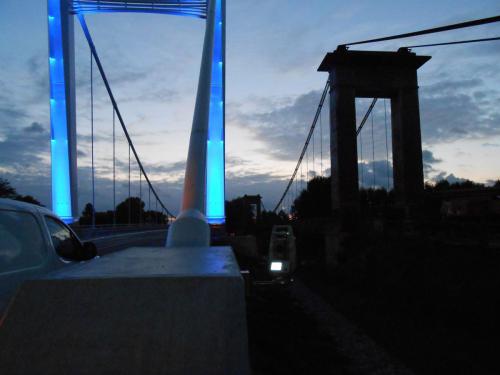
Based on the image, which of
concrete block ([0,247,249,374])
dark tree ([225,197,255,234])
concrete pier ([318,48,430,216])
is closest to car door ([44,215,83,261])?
concrete block ([0,247,249,374])

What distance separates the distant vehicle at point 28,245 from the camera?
3678 mm

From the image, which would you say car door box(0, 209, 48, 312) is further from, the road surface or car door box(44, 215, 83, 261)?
the road surface

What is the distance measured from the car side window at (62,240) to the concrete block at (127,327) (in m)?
2.48

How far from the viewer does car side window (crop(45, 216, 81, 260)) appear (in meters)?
4.62

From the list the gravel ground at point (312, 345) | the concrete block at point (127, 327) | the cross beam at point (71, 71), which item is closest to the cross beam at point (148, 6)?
the cross beam at point (71, 71)

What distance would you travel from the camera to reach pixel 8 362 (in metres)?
2.18

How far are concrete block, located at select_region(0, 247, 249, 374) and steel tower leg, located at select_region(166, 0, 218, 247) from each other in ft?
18.7

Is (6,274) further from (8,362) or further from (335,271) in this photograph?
(335,271)

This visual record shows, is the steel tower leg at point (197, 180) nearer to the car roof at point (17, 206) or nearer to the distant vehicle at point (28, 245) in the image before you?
the distant vehicle at point (28, 245)

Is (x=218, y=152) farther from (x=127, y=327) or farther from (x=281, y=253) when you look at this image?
(x=127, y=327)

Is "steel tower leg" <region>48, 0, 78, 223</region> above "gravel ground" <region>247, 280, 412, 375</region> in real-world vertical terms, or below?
above

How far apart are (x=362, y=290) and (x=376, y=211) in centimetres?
1059

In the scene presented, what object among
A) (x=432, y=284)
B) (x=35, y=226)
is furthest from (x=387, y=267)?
(x=35, y=226)

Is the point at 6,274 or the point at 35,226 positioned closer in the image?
the point at 6,274
